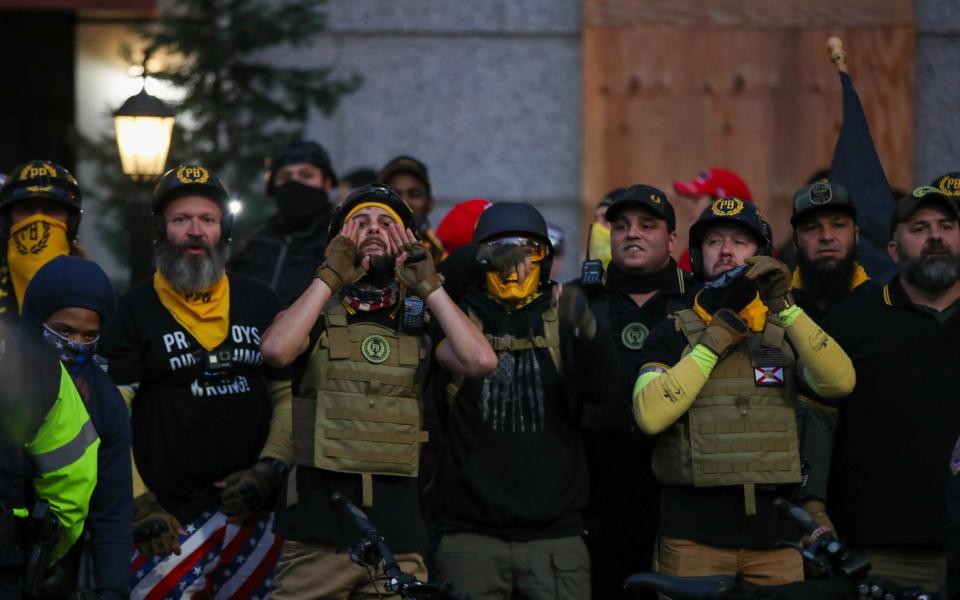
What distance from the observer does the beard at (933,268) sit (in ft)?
22.0

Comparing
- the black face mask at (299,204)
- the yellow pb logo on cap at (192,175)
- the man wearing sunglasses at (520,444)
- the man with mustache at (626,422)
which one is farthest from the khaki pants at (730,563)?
the black face mask at (299,204)

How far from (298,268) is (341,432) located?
2.79m

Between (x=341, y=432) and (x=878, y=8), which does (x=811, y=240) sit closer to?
(x=341, y=432)

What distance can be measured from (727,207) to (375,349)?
1569mm

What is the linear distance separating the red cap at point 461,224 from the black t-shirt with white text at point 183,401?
156cm

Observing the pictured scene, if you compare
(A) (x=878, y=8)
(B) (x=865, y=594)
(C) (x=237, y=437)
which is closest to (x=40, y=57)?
(A) (x=878, y=8)

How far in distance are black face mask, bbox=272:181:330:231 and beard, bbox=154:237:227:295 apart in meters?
2.01

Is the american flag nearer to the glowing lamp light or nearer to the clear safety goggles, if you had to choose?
the clear safety goggles

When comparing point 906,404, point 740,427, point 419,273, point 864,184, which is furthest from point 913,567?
point 864,184

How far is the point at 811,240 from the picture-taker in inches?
292

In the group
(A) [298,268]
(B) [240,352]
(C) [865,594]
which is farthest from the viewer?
(A) [298,268]

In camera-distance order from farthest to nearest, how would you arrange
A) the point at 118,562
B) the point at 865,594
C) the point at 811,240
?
1. the point at 811,240
2. the point at 118,562
3. the point at 865,594

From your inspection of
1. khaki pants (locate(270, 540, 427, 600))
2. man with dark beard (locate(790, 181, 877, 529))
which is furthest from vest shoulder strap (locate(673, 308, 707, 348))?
khaki pants (locate(270, 540, 427, 600))

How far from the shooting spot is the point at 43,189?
731 cm
